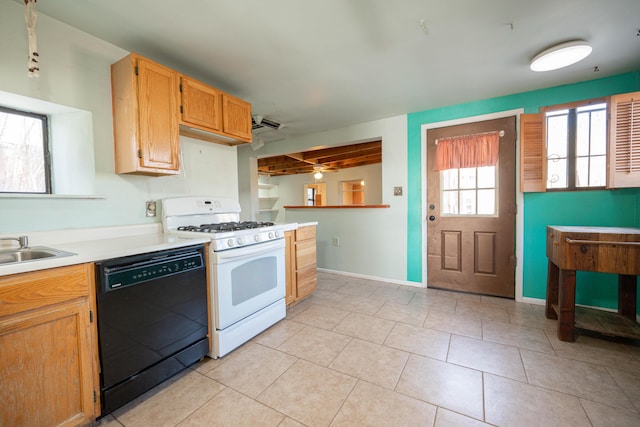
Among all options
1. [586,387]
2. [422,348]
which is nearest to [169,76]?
[422,348]

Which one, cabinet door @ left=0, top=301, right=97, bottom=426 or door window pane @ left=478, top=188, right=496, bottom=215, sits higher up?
door window pane @ left=478, top=188, right=496, bottom=215

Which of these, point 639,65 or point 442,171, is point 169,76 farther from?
point 639,65

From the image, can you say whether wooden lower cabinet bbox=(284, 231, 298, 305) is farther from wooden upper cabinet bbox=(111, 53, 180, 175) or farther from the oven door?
wooden upper cabinet bbox=(111, 53, 180, 175)

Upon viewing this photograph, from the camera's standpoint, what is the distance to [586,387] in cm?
149

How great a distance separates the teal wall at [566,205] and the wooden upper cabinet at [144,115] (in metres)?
2.91

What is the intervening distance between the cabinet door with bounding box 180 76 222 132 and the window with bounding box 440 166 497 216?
8.93 ft

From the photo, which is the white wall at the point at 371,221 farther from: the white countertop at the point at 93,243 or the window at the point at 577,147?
the white countertop at the point at 93,243

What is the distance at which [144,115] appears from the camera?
1.77m

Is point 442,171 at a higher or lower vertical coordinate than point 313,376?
higher

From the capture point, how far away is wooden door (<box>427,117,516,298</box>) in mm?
2848

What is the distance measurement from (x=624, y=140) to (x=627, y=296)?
1.39m

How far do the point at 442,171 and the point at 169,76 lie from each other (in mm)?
3079

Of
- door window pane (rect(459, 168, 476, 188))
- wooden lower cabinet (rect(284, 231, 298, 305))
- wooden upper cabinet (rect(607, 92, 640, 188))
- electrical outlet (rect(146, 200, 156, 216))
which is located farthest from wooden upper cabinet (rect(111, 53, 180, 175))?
wooden upper cabinet (rect(607, 92, 640, 188))

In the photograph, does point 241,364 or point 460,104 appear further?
point 460,104
